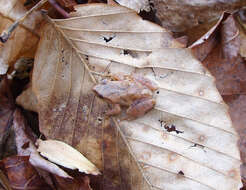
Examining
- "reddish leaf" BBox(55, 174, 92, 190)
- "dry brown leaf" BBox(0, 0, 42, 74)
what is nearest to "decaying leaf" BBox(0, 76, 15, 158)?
"dry brown leaf" BBox(0, 0, 42, 74)

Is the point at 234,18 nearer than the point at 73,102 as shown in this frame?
No

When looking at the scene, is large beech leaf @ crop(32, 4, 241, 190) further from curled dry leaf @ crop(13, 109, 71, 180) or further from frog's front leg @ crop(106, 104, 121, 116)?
curled dry leaf @ crop(13, 109, 71, 180)

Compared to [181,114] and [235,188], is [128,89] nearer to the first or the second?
[181,114]

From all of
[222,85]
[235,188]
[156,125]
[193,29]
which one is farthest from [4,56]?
[235,188]

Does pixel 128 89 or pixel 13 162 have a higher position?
pixel 128 89

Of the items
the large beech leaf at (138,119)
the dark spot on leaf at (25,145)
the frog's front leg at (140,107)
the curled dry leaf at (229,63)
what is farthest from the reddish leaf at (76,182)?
the curled dry leaf at (229,63)

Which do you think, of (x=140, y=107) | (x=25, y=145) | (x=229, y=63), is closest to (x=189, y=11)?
(x=229, y=63)

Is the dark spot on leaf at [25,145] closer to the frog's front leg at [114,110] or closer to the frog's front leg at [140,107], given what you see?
the frog's front leg at [114,110]
